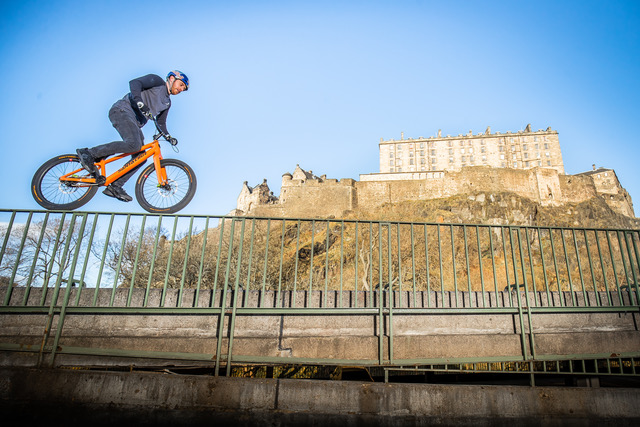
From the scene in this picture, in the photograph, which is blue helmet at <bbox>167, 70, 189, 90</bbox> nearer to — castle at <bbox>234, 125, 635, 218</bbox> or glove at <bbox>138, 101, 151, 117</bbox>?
glove at <bbox>138, 101, 151, 117</bbox>

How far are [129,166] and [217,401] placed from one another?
3.73 meters

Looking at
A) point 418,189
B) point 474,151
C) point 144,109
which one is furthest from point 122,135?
point 474,151

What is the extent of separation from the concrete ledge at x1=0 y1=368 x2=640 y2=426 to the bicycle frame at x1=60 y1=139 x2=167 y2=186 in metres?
2.63

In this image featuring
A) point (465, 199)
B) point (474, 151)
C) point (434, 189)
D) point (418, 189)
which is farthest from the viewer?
point (474, 151)

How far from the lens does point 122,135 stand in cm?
550

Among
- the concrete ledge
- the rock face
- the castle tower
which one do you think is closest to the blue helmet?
the concrete ledge

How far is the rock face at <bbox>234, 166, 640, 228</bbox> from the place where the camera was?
58812mm

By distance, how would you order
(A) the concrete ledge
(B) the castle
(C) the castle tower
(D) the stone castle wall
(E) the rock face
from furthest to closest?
(C) the castle tower, (B) the castle, (D) the stone castle wall, (E) the rock face, (A) the concrete ledge

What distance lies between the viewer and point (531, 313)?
17.5 feet

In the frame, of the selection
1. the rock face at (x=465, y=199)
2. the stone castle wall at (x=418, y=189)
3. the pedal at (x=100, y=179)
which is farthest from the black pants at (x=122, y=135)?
the stone castle wall at (x=418, y=189)

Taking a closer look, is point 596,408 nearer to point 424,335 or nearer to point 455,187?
point 424,335

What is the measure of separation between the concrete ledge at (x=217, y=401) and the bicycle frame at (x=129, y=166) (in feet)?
8.63

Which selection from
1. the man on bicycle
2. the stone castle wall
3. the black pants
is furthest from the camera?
the stone castle wall

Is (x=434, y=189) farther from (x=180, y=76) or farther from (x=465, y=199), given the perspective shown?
(x=180, y=76)
